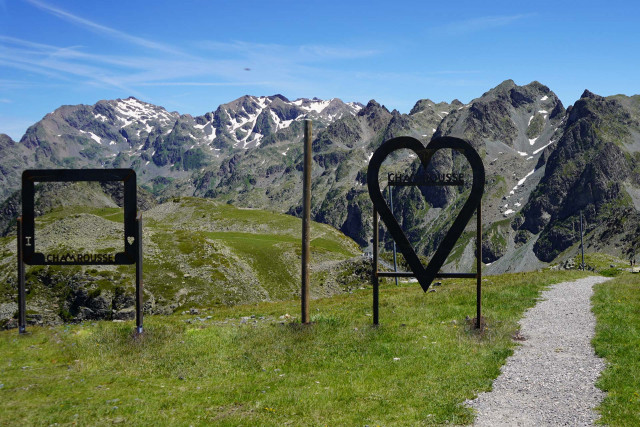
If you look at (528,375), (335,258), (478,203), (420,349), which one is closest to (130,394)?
(420,349)

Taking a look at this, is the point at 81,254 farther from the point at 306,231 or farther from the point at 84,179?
the point at 306,231

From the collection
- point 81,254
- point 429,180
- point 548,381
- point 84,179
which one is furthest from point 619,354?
point 84,179

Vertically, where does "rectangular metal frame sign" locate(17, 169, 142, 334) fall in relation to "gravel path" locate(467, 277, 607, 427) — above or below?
above

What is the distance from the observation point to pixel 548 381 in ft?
54.0

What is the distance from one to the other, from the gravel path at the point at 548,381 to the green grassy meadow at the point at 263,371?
0.70 m

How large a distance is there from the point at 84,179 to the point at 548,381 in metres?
24.0

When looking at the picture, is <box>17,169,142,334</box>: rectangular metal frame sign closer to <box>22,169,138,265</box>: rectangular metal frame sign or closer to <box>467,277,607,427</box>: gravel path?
<box>22,169,138,265</box>: rectangular metal frame sign

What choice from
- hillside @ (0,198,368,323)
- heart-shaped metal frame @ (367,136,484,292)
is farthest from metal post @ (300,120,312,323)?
hillside @ (0,198,368,323)

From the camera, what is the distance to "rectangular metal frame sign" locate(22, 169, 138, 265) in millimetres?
25484

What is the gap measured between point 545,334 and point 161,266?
6940cm

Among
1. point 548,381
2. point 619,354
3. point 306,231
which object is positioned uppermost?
point 306,231

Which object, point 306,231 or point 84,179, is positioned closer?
point 84,179

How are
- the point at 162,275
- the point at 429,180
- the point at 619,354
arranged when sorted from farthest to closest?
1. the point at 162,275
2. the point at 429,180
3. the point at 619,354

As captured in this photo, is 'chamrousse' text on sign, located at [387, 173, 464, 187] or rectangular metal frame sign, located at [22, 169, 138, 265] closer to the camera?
'chamrousse' text on sign, located at [387, 173, 464, 187]
